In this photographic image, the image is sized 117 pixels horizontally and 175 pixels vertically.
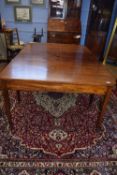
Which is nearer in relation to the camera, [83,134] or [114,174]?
[114,174]

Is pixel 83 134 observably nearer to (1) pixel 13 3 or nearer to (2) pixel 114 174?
(2) pixel 114 174

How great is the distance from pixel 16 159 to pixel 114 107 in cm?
155

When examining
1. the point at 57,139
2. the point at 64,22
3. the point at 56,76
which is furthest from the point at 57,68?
the point at 64,22

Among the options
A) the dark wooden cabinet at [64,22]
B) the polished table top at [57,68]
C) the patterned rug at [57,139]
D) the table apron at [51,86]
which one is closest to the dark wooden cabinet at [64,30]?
the dark wooden cabinet at [64,22]

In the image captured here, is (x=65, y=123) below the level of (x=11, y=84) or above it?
below

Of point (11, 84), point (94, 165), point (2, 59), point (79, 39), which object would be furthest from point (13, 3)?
point (94, 165)

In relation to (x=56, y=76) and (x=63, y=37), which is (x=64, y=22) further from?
(x=56, y=76)

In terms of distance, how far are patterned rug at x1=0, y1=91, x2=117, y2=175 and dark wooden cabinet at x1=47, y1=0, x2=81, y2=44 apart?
92.6 inches

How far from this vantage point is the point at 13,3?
418cm

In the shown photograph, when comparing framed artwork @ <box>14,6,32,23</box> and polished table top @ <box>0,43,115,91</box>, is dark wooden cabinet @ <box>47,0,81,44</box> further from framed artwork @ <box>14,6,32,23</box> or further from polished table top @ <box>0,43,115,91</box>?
polished table top @ <box>0,43,115,91</box>

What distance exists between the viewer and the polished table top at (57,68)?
1392mm

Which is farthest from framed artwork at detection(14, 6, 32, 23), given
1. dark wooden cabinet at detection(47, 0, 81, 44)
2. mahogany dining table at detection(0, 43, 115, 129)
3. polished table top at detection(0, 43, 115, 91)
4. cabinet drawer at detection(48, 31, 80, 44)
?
mahogany dining table at detection(0, 43, 115, 129)

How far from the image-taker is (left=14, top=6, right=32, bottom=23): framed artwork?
4254mm

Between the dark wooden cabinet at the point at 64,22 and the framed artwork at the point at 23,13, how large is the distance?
64 centimetres
